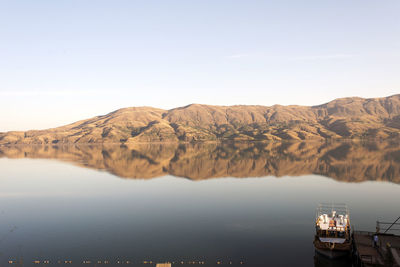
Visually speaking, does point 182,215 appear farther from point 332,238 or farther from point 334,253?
point 334,253

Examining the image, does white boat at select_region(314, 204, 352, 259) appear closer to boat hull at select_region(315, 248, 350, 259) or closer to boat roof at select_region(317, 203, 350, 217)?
boat hull at select_region(315, 248, 350, 259)

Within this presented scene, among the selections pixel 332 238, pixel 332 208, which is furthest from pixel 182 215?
pixel 332 208

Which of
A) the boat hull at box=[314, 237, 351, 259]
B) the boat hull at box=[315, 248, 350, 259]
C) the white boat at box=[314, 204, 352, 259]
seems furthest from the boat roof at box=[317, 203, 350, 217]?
the boat hull at box=[314, 237, 351, 259]

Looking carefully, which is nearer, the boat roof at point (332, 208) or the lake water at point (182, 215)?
the lake water at point (182, 215)

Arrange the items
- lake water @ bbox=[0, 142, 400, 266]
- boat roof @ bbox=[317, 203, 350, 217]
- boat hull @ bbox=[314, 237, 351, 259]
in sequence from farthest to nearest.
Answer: boat roof @ bbox=[317, 203, 350, 217] → lake water @ bbox=[0, 142, 400, 266] → boat hull @ bbox=[314, 237, 351, 259]

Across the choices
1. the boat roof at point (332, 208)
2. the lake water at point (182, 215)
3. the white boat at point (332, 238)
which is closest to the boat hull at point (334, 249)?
the white boat at point (332, 238)

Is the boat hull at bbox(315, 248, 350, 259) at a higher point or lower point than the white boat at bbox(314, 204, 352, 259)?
lower

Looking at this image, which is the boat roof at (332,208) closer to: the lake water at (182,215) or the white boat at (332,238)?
the lake water at (182,215)

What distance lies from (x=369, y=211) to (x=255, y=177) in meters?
58.6

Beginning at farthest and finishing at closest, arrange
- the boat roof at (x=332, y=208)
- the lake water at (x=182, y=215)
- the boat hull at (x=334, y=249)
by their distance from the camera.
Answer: the boat roof at (x=332, y=208)
the lake water at (x=182, y=215)
the boat hull at (x=334, y=249)

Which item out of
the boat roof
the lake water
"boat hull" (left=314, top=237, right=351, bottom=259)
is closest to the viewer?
"boat hull" (left=314, top=237, right=351, bottom=259)

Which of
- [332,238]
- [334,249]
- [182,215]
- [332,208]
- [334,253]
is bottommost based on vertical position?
[182,215]

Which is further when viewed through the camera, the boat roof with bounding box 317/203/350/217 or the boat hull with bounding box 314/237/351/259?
the boat roof with bounding box 317/203/350/217

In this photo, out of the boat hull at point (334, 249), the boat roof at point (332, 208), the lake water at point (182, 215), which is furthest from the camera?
the boat roof at point (332, 208)
